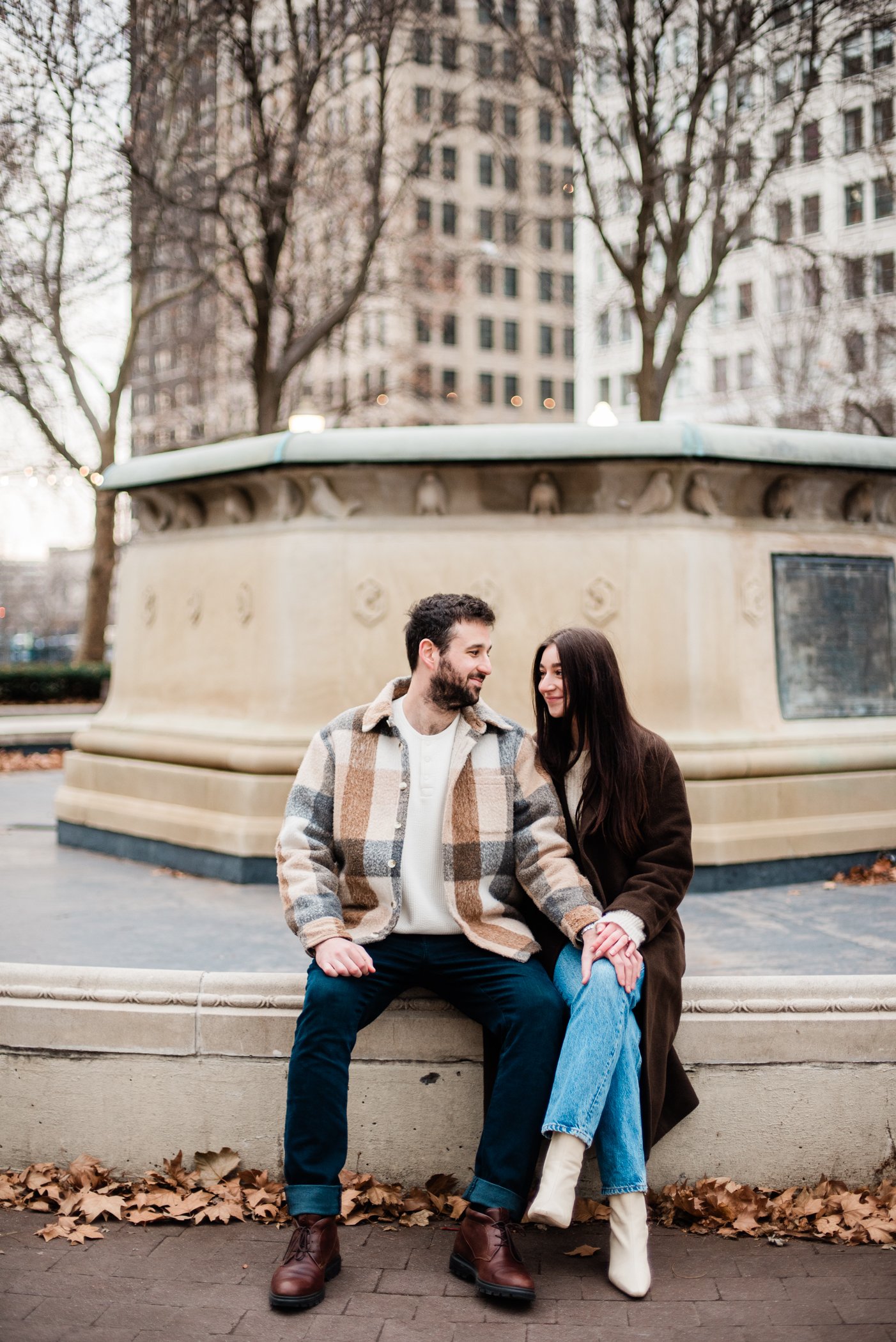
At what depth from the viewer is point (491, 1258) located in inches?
131

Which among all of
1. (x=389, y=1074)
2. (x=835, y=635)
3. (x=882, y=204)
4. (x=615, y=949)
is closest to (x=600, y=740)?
(x=615, y=949)

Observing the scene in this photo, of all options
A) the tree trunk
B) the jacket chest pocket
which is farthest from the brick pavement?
the tree trunk

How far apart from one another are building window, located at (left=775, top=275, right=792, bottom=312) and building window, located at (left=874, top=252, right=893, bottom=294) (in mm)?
7751

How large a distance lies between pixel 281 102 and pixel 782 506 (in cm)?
1384

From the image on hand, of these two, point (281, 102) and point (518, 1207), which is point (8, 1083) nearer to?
point (518, 1207)

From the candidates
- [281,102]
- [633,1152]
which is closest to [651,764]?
[633,1152]

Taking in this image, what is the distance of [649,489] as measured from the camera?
21.9ft

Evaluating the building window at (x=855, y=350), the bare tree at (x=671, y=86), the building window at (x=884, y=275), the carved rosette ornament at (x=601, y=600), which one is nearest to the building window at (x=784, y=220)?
the bare tree at (x=671, y=86)

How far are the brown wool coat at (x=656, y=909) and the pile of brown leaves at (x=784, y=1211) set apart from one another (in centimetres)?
28

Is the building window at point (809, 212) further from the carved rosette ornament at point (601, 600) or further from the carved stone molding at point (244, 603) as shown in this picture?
the carved stone molding at point (244, 603)

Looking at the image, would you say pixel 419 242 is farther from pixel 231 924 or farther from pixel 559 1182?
pixel 559 1182

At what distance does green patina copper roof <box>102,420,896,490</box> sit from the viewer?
649 cm

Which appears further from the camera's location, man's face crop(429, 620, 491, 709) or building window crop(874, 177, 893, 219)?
building window crop(874, 177, 893, 219)

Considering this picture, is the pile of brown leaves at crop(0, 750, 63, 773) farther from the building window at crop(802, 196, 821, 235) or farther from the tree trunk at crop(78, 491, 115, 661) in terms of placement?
the building window at crop(802, 196, 821, 235)
